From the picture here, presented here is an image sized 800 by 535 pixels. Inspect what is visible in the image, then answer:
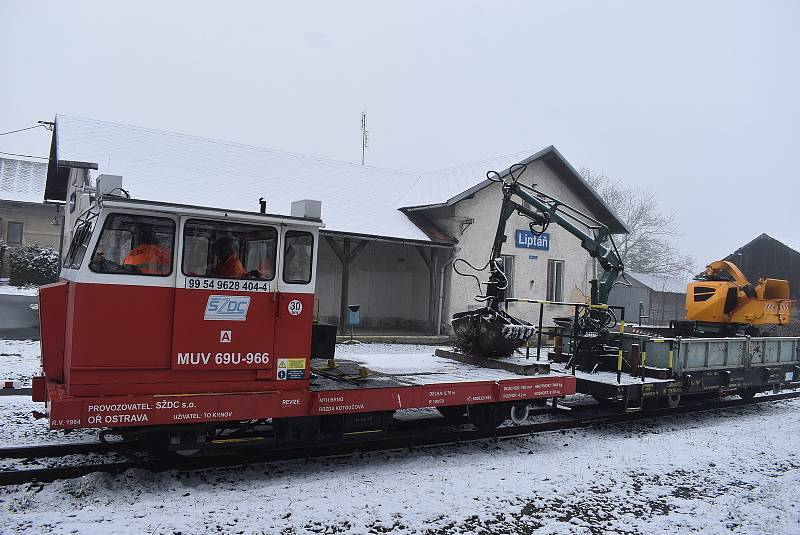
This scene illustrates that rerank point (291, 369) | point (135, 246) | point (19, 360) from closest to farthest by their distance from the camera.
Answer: point (135, 246), point (291, 369), point (19, 360)

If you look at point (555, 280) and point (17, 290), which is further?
point (17, 290)

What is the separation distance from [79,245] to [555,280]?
19937 mm

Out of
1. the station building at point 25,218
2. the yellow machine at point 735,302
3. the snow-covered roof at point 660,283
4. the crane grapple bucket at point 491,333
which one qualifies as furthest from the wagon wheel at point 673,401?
the station building at point 25,218

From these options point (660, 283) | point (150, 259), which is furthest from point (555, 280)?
point (660, 283)

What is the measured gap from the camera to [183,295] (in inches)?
237

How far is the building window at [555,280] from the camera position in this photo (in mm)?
23781

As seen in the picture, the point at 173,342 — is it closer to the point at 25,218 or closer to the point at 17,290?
the point at 17,290

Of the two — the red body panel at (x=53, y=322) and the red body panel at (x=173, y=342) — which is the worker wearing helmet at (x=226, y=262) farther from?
the red body panel at (x=53, y=322)

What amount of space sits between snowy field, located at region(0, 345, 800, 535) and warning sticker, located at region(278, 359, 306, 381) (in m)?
1.07

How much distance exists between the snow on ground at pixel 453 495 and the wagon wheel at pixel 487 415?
0.27m

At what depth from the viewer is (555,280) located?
78.5ft

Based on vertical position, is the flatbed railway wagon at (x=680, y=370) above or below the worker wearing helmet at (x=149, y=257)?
below

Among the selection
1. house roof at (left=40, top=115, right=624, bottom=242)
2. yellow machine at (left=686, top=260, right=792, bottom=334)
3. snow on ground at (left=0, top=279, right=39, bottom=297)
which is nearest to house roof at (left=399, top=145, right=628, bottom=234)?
house roof at (left=40, top=115, right=624, bottom=242)

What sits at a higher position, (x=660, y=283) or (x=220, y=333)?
(x=660, y=283)
